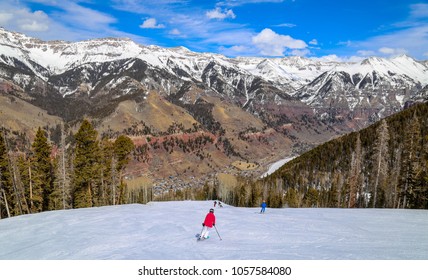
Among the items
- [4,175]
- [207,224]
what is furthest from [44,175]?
[207,224]

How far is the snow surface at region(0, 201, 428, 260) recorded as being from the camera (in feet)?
66.0

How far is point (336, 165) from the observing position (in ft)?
652

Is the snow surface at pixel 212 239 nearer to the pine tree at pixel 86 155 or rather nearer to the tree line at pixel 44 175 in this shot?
the tree line at pixel 44 175

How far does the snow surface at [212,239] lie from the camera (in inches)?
792

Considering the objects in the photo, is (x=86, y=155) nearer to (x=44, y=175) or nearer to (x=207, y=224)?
(x=44, y=175)

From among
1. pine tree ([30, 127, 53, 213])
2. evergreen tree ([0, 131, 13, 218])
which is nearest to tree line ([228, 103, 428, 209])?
pine tree ([30, 127, 53, 213])

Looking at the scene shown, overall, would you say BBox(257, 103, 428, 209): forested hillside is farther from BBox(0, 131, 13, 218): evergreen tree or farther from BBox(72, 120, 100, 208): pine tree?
BBox(0, 131, 13, 218): evergreen tree

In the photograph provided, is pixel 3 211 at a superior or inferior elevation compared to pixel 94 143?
inferior

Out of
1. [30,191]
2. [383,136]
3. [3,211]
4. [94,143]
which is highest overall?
[383,136]

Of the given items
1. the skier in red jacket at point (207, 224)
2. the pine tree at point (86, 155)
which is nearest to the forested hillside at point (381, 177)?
the skier in red jacket at point (207, 224)
